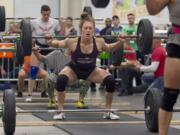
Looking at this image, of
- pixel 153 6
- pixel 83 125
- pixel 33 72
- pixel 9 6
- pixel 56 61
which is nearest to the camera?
pixel 153 6

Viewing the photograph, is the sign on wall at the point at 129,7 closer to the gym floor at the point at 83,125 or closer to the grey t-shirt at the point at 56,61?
the grey t-shirt at the point at 56,61

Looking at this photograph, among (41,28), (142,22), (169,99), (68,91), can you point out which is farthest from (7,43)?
(169,99)

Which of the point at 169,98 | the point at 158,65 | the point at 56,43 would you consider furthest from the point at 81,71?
the point at 169,98

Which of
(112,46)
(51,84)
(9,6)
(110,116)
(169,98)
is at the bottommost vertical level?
(110,116)

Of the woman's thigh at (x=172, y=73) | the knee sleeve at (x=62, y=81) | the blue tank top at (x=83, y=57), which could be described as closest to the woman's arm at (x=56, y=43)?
the blue tank top at (x=83, y=57)

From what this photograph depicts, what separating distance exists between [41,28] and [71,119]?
242 cm

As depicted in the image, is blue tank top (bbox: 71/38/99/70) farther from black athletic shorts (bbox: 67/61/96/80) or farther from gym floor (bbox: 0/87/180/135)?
Result: gym floor (bbox: 0/87/180/135)

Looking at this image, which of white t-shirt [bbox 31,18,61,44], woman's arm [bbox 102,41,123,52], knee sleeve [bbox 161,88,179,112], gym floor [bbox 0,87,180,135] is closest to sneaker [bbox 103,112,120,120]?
gym floor [bbox 0,87,180,135]

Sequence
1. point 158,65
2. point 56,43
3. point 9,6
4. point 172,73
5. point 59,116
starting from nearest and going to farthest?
1. point 172,73
2. point 56,43
3. point 59,116
4. point 158,65
5. point 9,6

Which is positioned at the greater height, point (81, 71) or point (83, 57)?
point (83, 57)

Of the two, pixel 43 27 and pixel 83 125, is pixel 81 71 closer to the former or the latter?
pixel 83 125

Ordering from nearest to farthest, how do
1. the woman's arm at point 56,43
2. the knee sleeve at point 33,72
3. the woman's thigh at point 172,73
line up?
the woman's thigh at point 172,73 < the woman's arm at point 56,43 < the knee sleeve at point 33,72

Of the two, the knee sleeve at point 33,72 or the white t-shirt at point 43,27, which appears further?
the knee sleeve at point 33,72

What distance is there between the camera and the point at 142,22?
5.86 meters
